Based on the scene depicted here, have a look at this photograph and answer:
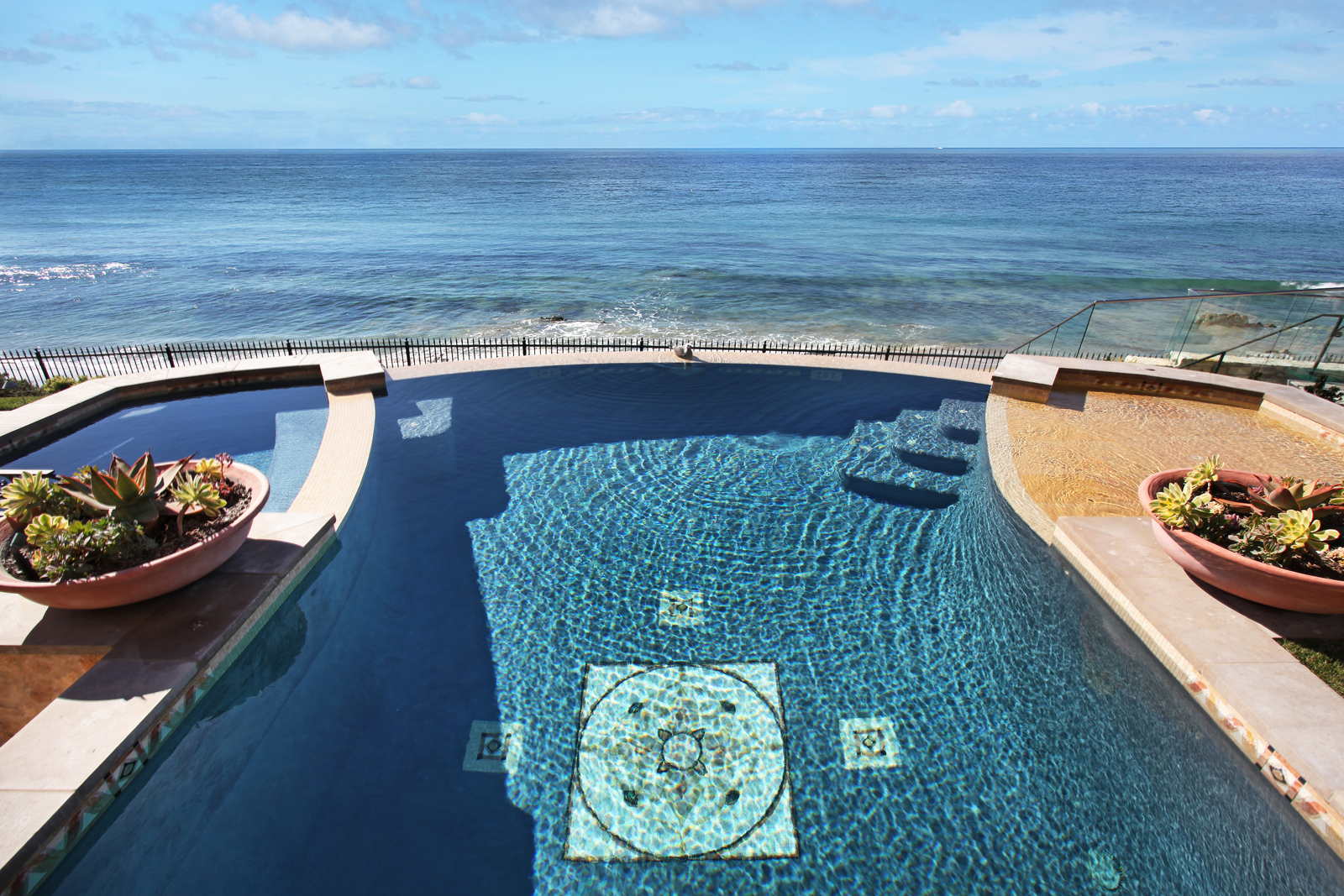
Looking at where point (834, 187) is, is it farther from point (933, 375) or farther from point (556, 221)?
point (933, 375)

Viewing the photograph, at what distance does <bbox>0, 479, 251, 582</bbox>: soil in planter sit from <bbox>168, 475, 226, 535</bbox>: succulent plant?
9 cm

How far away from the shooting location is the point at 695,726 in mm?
5723

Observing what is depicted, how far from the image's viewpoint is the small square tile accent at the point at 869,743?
18.1 feet

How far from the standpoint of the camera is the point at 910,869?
4758mm

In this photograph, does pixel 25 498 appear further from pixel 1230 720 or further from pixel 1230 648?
pixel 1230 648

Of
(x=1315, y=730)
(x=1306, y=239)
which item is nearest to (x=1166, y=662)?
(x=1315, y=730)

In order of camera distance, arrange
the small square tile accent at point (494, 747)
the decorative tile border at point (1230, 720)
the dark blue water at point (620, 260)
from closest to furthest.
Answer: the decorative tile border at point (1230, 720), the small square tile accent at point (494, 747), the dark blue water at point (620, 260)

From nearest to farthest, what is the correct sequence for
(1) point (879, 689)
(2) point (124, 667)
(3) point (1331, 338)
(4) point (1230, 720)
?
(2) point (124, 667), (4) point (1230, 720), (1) point (879, 689), (3) point (1331, 338)

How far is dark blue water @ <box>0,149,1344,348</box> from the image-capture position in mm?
31328

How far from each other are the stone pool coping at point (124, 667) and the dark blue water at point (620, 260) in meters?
23.4

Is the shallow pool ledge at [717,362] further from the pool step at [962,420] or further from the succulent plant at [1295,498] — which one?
the succulent plant at [1295,498]

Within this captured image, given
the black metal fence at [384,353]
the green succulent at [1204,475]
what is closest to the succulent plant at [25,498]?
the black metal fence at [384,353]

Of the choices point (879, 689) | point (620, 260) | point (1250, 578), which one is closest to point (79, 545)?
point (879, 689)

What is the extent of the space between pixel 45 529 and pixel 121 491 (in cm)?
57
